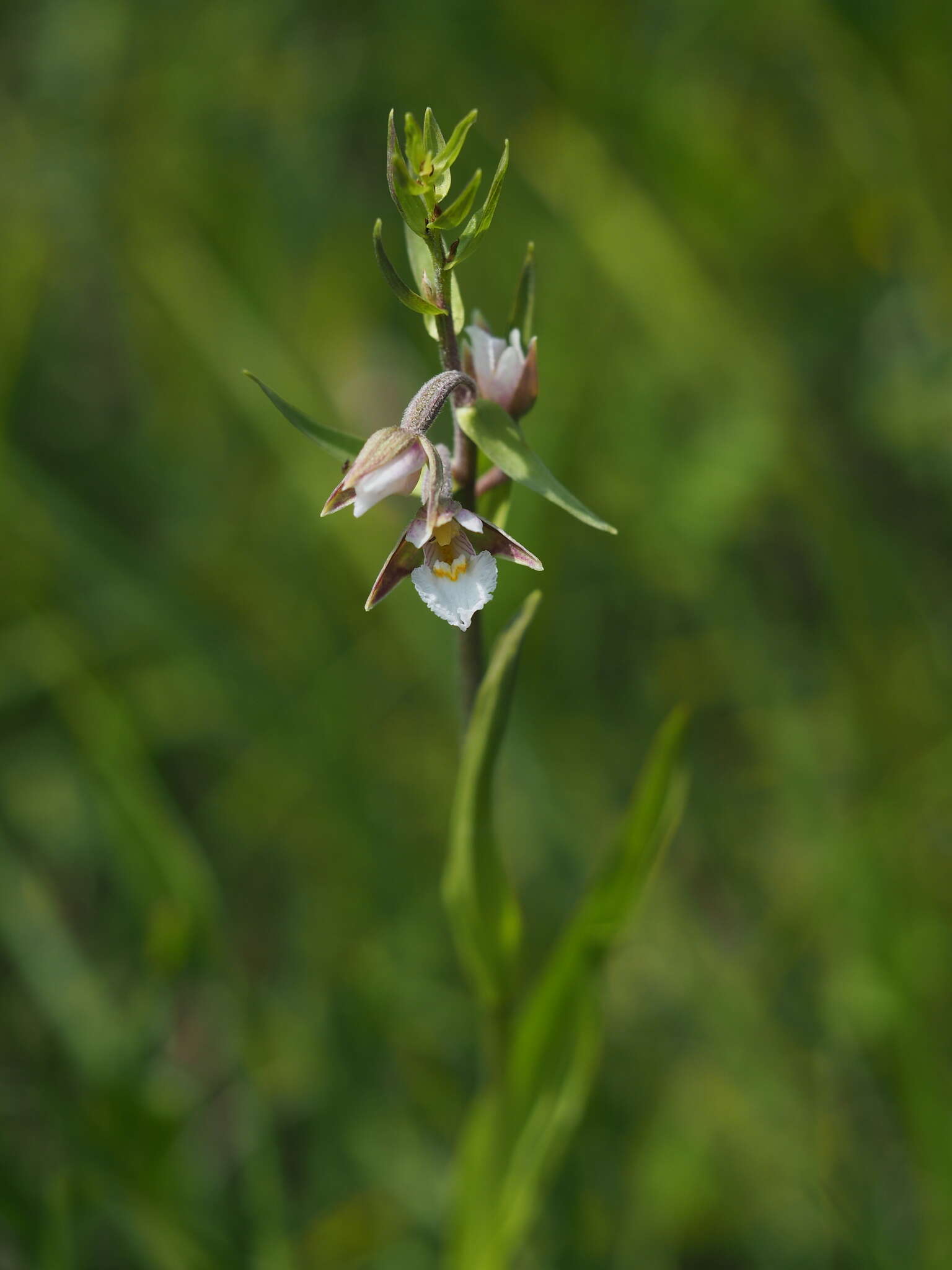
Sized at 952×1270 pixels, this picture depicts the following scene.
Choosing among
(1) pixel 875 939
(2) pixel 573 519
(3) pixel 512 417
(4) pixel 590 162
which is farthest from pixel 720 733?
(3) pixel 512 417

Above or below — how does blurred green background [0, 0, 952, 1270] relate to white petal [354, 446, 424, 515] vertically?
below

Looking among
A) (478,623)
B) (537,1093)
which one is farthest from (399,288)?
(537,1093)

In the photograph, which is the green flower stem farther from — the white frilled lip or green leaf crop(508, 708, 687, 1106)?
green leaf crop(508, 708, 687, 1106)

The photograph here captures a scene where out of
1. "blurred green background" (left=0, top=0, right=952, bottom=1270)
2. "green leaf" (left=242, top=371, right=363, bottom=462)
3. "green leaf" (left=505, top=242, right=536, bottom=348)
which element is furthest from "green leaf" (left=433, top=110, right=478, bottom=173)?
"blurred green background" (left=0, top=0, right=952, bottom=1270)

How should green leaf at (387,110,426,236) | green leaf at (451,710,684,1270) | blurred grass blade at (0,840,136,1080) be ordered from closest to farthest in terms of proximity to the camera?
green leaf at (387,110,426,236)
green leaf at (451,710,684,1270)
blurred grass blade at (0,840,136,1080)

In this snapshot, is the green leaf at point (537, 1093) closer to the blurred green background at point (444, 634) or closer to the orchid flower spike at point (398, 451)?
the blurred green background at point (444, 634)
